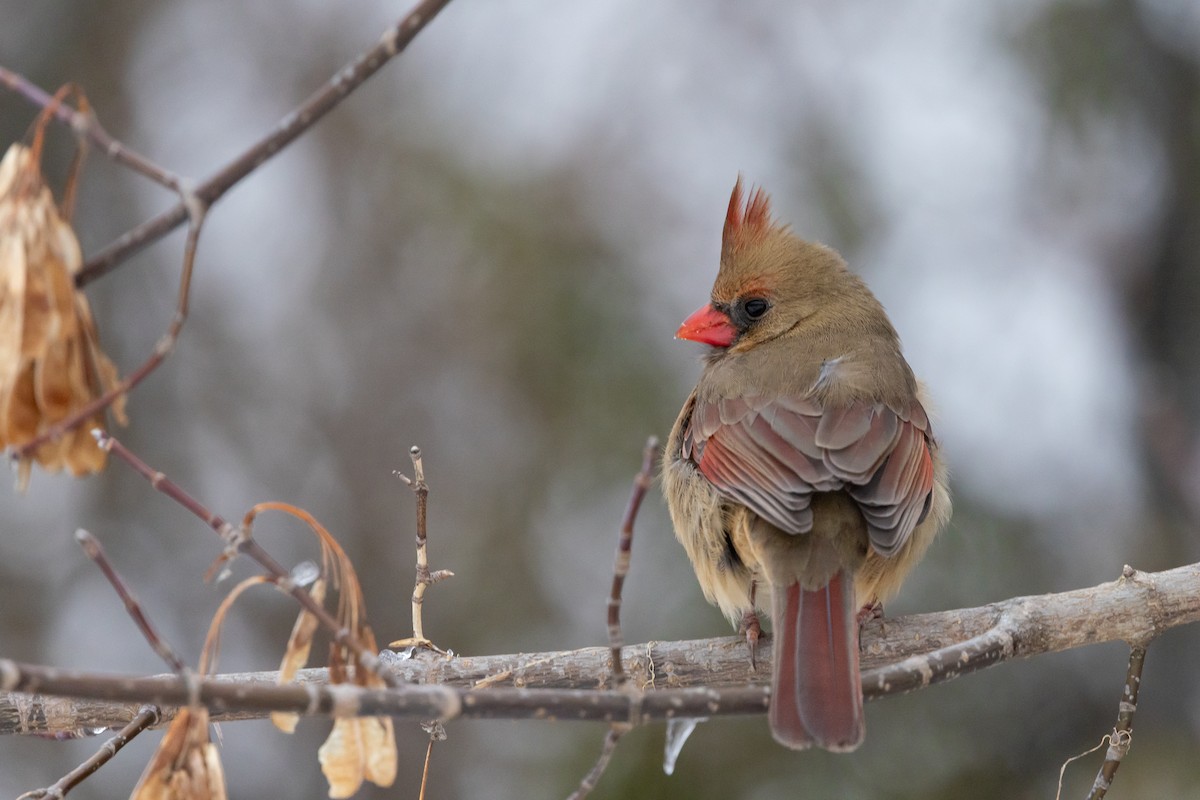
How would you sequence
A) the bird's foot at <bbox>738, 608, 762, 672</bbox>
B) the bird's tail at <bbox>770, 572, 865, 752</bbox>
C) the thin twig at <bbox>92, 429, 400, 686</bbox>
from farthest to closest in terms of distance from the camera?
the bird's foot at <bbox>738, 608, 762, 672</bbox> < the bird's tail at <bbox>770, 572, 865, 752</bbox> < the thin twig at <bbox>92, 429, 400, 686</bbox>

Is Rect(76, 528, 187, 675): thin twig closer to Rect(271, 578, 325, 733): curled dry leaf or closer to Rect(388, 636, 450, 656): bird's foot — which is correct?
Rect(271, 578, 325, 733): curled dry leaf

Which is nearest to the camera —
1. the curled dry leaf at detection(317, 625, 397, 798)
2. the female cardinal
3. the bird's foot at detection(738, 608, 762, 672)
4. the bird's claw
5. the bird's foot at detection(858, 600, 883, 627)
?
the curled dry leaf at detection(317, 625, 397, 798)

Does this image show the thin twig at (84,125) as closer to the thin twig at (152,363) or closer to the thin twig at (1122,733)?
the thin twig at (152,363)

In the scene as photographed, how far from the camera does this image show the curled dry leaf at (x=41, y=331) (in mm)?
1921

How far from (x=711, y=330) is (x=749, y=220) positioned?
0.43 m

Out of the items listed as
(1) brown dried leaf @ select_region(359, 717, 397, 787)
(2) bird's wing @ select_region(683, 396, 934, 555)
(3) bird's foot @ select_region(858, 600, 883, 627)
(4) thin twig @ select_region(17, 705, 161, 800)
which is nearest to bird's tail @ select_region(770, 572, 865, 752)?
(2) bird's wing @ select_region(683, 396, 934, 555)

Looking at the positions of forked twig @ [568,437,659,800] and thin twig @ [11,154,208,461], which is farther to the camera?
forked twig @ [568,437,659,800]

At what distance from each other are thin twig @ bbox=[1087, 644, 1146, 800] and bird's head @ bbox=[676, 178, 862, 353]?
179cm

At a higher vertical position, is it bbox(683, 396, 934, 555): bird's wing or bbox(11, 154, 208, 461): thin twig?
bbox(683, 396, 934, 555): bird's wing

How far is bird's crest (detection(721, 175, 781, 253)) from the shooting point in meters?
4.71

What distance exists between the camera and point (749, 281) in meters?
4.73

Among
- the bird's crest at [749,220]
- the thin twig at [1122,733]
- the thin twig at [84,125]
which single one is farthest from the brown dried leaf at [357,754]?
the bird's crest at [749,220]

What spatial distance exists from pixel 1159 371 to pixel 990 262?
37.5 inches

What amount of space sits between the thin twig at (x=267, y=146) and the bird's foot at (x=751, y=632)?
7.33 ft
